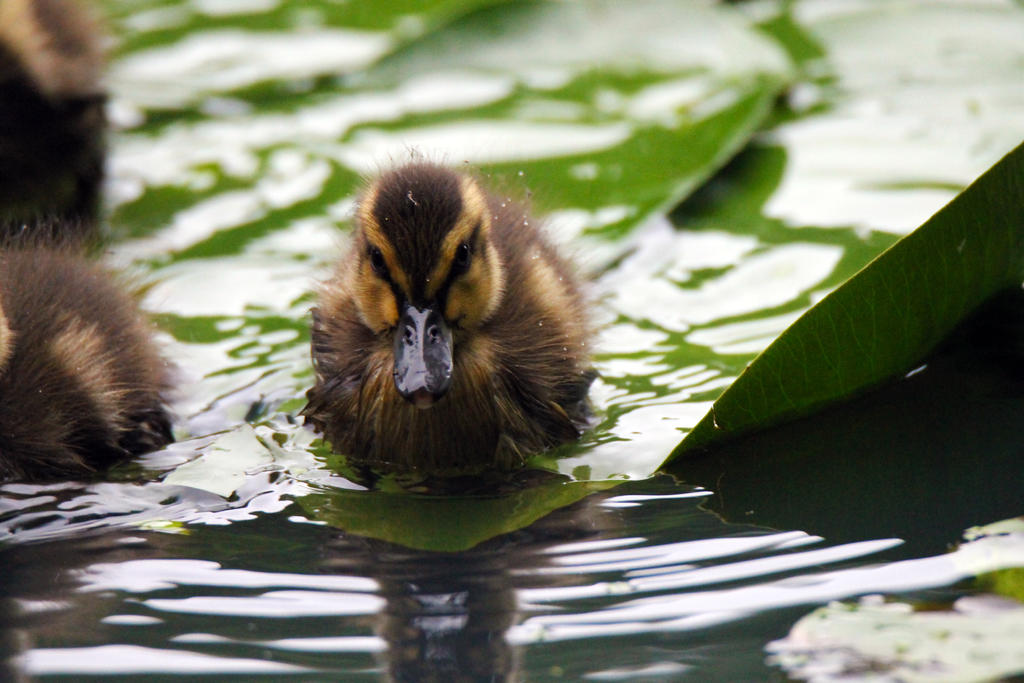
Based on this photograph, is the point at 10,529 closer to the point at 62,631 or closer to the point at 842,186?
the point at 62,631

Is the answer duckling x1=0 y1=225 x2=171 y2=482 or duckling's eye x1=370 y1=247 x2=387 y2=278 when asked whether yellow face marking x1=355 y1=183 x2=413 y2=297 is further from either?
duckling x1=0 y1=225 x2=171 y2=482

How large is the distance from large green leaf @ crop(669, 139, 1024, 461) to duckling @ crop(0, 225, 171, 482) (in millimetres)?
1065

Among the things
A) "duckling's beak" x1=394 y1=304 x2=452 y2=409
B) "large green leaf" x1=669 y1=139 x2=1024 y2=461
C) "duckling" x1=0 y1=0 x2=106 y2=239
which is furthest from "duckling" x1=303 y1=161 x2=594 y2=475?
"duckling" x1=0 y1=0 x2=106 y2=239

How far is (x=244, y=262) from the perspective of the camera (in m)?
3.29

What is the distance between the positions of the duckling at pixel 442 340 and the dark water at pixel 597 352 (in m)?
0.11

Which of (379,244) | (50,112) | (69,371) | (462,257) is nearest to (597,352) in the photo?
(462,257)

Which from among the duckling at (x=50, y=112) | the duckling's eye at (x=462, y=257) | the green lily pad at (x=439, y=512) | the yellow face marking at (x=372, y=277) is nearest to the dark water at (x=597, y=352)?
the green lily pad at (x=439, y=512)

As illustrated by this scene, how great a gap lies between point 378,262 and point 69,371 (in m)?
0.65

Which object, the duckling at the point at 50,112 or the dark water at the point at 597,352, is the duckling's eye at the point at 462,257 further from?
the duckling at the point at 50,112

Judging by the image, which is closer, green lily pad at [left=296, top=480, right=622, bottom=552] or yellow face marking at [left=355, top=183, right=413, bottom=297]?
green lily pad at [left=296, top=480, right=622, bottom=552]

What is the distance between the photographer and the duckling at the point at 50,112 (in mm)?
3480

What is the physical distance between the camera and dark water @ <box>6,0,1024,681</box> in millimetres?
1811

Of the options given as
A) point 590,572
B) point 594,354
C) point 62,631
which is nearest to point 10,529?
point 62,631

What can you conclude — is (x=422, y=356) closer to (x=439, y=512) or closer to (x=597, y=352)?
(x=439, y=512)
